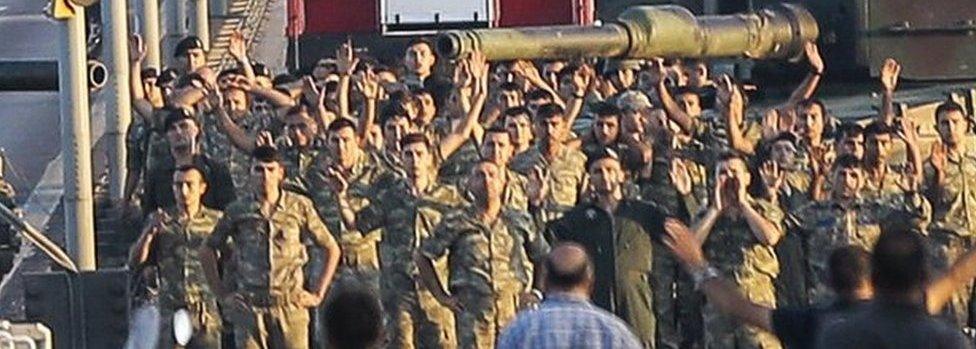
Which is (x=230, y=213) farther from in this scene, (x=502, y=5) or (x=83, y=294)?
(x=502, y=5)

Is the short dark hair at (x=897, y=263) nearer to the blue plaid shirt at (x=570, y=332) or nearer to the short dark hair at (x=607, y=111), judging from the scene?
the blue plaid shirt at (x=570, y=332)

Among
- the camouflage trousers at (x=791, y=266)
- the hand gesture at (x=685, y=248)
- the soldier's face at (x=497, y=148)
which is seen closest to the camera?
the hand gesture at (x=685, y=248)

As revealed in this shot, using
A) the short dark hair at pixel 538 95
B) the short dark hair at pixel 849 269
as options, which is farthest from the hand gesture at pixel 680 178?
the short dark hair at pixel 849 269

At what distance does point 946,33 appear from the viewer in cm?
2156

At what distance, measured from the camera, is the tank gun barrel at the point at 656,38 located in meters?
20.1

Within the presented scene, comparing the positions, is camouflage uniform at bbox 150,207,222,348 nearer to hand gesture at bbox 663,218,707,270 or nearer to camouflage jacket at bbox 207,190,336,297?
camouflage jacket at bbox 207,190,336,297

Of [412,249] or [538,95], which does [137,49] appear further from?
[412,249]

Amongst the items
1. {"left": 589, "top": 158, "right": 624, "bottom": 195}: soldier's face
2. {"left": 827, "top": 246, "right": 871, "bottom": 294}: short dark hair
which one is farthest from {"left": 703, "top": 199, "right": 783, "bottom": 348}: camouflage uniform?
{"left": 827, "top": 246, "right": 871, "bottom": 294}: short dark hair

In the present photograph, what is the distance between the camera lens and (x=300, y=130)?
60.4ft

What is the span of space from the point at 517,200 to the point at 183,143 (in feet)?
7.40

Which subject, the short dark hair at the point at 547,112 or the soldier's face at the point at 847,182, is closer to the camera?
the soldier's face at the point at 847,182

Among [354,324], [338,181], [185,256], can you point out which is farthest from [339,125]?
[354,324]

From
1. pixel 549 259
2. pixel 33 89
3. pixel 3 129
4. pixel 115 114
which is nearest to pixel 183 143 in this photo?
pixel 33 89

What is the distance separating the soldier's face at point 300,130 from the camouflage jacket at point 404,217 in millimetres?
1053
